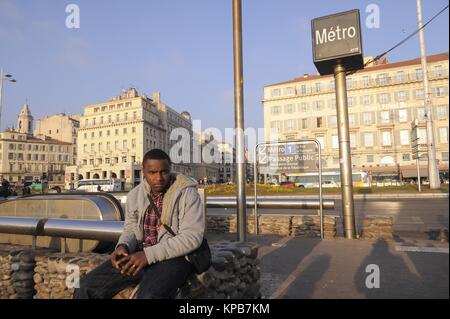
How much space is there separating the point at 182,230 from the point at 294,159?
659 centimetres

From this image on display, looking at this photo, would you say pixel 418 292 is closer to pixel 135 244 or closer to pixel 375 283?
pixel 375 283

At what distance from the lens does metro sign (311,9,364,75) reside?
7.11 metres

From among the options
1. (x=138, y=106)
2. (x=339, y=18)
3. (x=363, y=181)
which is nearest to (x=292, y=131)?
Result: (x=363, y=181)

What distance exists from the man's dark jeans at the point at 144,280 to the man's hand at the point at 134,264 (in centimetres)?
8

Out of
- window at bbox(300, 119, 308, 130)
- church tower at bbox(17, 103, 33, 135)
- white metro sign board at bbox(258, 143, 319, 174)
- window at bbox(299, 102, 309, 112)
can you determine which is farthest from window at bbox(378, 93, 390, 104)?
church tower at bbox(17, 103, 33, 135)

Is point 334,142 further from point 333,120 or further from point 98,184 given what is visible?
point 98,184

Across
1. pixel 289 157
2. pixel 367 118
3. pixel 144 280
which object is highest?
pixel 367 118

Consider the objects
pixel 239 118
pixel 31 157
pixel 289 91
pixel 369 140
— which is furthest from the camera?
pixel 31 157

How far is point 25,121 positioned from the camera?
349ft

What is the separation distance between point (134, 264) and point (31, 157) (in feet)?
344

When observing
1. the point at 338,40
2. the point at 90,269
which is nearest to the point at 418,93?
the point at 338,40

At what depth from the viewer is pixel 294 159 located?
889 cm

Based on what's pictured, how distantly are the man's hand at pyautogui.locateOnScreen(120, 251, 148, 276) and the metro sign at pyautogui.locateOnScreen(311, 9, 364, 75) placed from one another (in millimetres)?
6360

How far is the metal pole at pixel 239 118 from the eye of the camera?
16.5 feet
